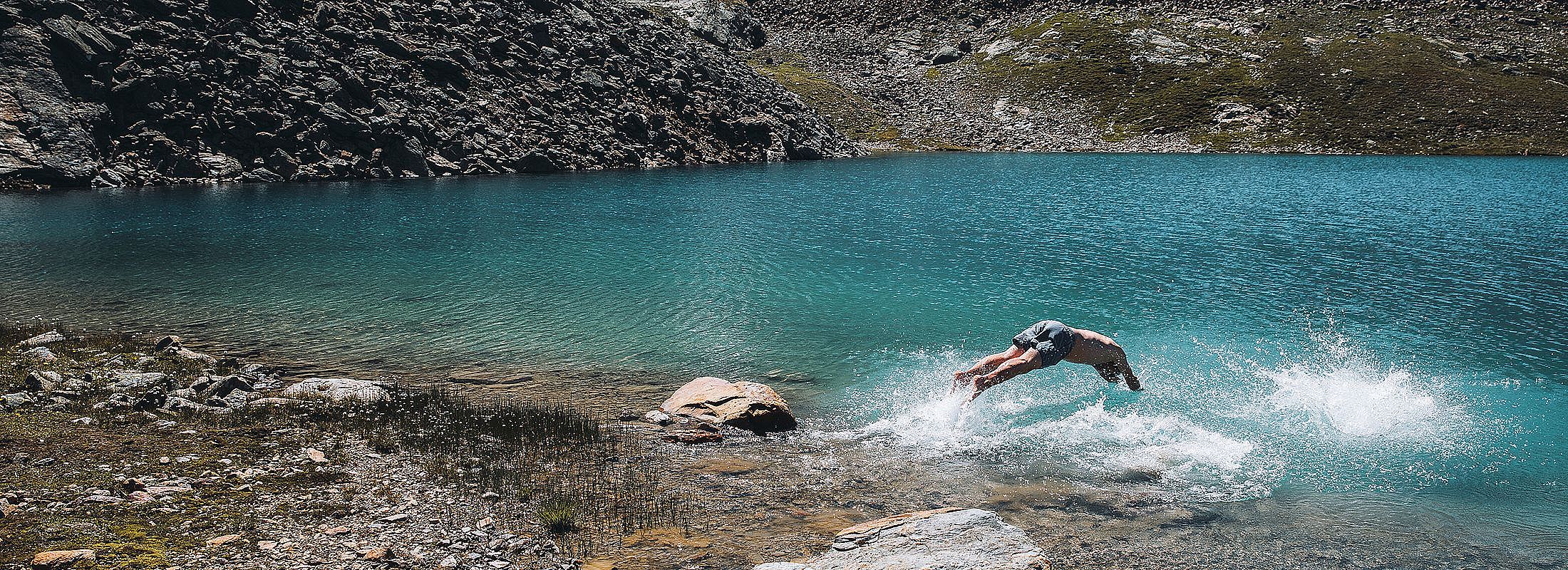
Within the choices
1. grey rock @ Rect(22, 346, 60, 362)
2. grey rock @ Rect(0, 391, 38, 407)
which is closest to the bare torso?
grey rock @ Rect(0, 391, 38, 407)

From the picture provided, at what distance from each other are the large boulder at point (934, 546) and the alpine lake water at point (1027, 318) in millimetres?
2286

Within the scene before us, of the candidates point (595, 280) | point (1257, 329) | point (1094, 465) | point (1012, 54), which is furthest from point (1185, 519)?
point (1012, 54)

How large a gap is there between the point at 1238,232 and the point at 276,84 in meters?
84.0

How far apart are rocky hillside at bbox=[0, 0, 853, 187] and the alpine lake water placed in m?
11.7

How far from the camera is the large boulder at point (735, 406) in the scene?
1931 cm

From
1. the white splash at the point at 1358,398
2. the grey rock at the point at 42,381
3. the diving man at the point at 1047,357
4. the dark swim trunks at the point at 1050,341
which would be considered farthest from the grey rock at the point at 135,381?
the white splash at the point at 1358,398

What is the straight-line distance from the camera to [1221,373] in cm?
2422

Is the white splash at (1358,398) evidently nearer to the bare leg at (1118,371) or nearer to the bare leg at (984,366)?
the bare leg at (1118,371)

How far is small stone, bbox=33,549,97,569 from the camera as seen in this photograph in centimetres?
1052

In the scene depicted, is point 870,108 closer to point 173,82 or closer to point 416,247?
point 173,82

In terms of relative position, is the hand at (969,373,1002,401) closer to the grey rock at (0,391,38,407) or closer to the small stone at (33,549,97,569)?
the small stone at (33,549,97,569)

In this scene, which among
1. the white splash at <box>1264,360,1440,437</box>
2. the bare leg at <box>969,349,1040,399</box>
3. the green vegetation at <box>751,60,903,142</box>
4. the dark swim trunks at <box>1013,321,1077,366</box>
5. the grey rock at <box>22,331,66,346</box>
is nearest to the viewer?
the bare leg at <box>969,349,1040,399</box>

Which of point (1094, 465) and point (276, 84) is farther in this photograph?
point (276, 84)

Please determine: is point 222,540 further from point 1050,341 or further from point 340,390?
point 1050,341
